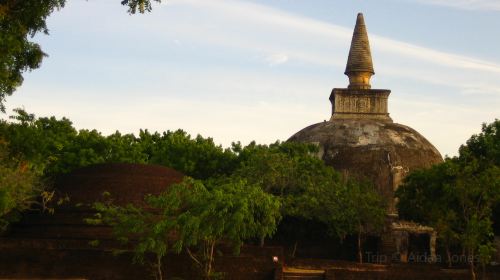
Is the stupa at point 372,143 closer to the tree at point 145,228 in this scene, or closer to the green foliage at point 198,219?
the green foliage at point 198,219

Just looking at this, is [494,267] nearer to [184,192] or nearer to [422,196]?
[422,196]

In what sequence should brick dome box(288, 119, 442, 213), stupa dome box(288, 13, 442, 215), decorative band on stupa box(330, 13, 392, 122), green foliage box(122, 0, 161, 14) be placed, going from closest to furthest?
green foliage box(122, 0, 161, 14), brick dome box(288, 119, 442, 213), stupa dome box(288, 13, 442, 215), decorative band on stupa box(330, 13, 392, 122)

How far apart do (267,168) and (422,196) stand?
6.18 m

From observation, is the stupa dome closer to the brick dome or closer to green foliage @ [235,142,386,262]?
the brick dome

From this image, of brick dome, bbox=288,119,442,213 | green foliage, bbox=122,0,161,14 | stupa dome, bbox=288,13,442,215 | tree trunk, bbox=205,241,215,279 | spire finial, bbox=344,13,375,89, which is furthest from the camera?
spire finial, bbox=344,13,375,89

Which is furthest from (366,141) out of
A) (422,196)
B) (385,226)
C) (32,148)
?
(32,148)

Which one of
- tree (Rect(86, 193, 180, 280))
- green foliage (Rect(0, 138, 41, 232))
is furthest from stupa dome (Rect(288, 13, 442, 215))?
green foliage (Rect(0, 138, 41, 232))

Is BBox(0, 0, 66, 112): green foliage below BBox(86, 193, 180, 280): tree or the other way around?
the other way around

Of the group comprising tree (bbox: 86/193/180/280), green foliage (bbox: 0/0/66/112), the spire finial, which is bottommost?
tree (bbox: 86/193/180/280)

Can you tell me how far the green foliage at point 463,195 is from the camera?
2923 centimetres

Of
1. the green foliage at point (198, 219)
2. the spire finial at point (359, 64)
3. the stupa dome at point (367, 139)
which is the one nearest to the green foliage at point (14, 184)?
the green foliage at point (198, 219)

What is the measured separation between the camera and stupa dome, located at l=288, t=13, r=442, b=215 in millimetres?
43250

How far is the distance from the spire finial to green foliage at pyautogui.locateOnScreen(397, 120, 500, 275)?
1502 centimetres

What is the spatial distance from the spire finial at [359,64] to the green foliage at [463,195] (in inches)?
591
